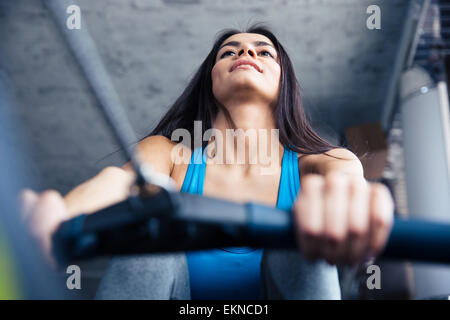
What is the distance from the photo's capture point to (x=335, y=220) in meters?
0.33

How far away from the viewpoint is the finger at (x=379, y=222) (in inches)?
12.6

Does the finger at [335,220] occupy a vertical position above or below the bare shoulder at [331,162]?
below

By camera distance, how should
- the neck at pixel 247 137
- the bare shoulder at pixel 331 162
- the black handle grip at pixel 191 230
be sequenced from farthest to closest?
the neck at pixel 247 137 < the bare shoulder at pixel 331 162 < the black handle grip at pixel 191 230

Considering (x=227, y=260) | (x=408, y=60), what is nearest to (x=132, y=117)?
(x=408, y=60)

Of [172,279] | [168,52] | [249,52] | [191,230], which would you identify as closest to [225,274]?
[172,279]

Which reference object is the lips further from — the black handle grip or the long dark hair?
the black handle grip

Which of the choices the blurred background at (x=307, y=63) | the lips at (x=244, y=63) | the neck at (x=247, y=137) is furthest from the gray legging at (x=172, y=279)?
the blurred background at (x=307, y=63)

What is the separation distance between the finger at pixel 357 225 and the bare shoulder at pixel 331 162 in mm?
299

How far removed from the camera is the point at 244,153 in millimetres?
810

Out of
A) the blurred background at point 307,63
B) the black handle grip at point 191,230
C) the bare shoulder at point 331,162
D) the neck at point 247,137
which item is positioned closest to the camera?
the black handle grip at point 191,230

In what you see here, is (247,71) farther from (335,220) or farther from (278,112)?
(335,220)

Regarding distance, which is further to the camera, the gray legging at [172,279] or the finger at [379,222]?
the gray legging at [172,279]

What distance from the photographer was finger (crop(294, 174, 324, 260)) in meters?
0.32

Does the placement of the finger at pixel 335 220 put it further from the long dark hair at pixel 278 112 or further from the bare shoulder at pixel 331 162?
the long dark hair at pixel 278 112
